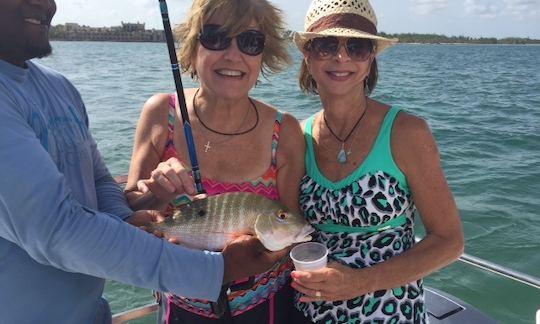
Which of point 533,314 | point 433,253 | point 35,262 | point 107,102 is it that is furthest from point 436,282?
point 107,102

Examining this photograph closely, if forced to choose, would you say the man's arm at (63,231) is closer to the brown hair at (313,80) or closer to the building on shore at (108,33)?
the brown hair at (313,80)

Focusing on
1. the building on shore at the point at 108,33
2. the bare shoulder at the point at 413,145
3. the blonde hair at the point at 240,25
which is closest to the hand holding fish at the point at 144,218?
the blonde hair at the point at 240,25

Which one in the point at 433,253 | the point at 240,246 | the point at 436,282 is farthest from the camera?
the point at 436,282

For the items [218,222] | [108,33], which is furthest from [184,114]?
[108,33]

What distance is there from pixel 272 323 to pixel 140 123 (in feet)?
4.20

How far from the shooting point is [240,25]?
2.35m

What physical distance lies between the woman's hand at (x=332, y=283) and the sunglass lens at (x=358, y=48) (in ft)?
3.51

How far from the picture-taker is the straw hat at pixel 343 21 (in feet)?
8.09

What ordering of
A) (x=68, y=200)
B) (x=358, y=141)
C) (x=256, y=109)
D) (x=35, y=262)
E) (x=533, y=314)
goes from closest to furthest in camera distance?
(x=68, y=200), (x=35, y=262), (x=358, y=141), (x=256, y=109), (x=533, y=314)

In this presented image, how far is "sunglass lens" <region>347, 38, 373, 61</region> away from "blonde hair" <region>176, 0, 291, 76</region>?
0.39 m

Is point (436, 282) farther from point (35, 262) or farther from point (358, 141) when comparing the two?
point (35, 262)

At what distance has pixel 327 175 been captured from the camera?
8.22 ft

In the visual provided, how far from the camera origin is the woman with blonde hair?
2371 millimetres

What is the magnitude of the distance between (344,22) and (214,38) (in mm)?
687
